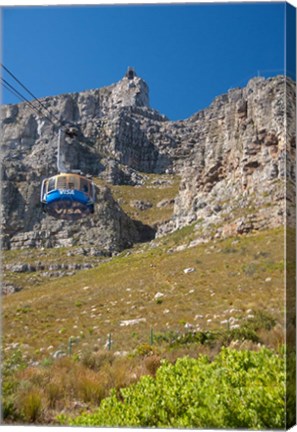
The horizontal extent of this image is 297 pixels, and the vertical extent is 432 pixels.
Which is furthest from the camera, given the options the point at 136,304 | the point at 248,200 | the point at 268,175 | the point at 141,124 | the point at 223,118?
the point at 141,124

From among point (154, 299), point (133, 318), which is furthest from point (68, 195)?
point (154, 299)

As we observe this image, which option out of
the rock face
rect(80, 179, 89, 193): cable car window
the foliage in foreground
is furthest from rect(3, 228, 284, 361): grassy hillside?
rect(80, 179, 89, 193): cable car window

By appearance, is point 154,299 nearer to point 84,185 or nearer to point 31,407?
point 84,185

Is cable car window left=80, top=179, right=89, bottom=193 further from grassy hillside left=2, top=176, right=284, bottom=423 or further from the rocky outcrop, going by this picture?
the rocky outcrop

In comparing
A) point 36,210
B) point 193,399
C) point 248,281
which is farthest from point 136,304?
point 36,210

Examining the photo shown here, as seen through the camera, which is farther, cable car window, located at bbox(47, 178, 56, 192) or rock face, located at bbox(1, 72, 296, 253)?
rock face, located at bbox(1, 72, 296, 253)

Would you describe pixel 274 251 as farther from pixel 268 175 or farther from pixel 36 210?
pixel 36 210
